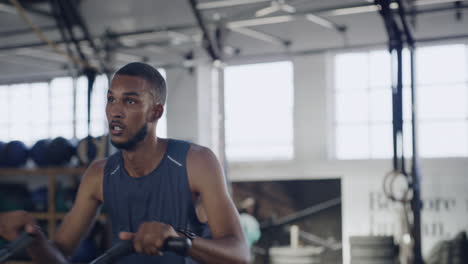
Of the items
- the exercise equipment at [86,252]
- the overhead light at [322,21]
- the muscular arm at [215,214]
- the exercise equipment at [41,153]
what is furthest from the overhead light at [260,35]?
the muscular arm at [215,214]

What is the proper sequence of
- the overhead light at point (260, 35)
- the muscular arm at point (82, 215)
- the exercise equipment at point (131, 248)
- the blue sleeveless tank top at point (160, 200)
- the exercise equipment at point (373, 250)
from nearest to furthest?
the exercise equipment at point (131, 248), the blue sleeveless tank top at point (160, 200), the muscular arm at point (82, 215), the exercise equipment at point (373, 250), the overhead light at point (260, 35)

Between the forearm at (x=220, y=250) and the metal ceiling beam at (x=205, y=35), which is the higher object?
the metal ceiling beam at (x=205, y=35)

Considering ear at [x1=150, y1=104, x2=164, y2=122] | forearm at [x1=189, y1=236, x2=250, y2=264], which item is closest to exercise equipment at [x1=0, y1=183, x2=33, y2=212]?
ear at [x1=150, y1=104, x2=164, y2=122]

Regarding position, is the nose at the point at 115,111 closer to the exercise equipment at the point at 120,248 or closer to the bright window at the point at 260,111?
the exercise equipment at the point at 120,248

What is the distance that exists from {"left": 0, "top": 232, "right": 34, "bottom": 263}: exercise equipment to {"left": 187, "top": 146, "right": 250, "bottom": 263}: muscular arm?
0.45m

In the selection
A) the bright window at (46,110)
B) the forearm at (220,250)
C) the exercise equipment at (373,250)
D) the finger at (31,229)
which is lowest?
the exercise equipment at (373,250)

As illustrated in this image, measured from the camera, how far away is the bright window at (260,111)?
26.1 feet

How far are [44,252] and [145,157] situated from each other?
403 millimetres

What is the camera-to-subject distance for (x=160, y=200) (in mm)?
1891

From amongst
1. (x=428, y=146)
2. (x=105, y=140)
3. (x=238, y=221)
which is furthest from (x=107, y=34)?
(x=238, y=221)

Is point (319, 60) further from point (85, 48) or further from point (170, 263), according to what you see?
point (170, 263)

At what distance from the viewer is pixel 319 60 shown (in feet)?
24.9

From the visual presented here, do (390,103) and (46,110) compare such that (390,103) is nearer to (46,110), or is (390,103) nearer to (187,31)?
(187,31)

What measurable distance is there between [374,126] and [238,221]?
19.7 feet
